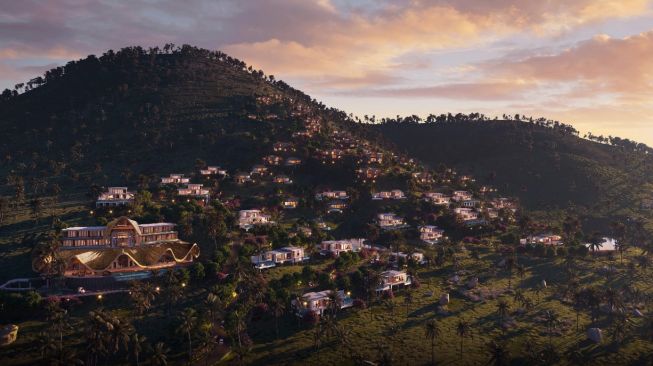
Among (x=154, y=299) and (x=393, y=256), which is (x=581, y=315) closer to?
(x=393, y=256)

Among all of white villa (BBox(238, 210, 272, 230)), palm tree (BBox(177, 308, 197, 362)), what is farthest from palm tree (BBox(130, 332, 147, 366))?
white villa (BBox(238, 210, 272, 230))

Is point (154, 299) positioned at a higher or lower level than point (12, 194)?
lower

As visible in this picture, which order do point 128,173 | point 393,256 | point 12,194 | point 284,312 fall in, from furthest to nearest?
point 128,173
point 12,194
point 393,256
point 284,312

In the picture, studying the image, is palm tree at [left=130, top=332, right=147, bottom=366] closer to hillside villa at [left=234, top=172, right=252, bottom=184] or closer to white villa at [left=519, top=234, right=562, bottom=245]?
hillside villa at [left=234, top=172, right=252, bottom=184]

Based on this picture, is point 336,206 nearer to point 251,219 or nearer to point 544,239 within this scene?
point 251,219

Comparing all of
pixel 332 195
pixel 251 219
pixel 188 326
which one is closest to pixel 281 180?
pixel 332 195

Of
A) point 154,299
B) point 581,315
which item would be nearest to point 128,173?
point 154,299
